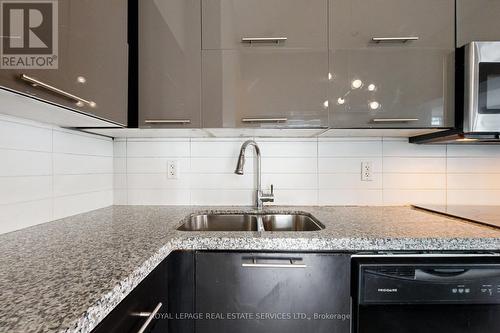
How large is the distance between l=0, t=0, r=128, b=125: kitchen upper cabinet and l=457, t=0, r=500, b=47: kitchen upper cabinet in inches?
57.7

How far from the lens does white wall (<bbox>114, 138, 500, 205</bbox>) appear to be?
4.80 feet

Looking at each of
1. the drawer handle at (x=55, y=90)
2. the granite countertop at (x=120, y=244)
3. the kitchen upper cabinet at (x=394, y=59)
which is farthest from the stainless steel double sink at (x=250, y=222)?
the drawer handle at (x=55, y=90)

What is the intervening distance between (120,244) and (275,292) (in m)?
0.54

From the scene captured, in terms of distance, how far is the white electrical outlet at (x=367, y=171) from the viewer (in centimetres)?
148

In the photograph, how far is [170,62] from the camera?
1.14 metres

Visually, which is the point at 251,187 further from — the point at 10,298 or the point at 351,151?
the point at 10,298

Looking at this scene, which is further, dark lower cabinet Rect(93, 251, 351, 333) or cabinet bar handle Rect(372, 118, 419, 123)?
cabinet bar handle Rect(372, 118, 419, 123)

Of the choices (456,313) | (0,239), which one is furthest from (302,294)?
(0,239)

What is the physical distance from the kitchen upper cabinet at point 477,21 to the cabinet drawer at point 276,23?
0.60 metres

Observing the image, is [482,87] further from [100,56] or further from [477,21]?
[100,56]

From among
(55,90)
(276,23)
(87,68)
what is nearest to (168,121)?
(87,68)

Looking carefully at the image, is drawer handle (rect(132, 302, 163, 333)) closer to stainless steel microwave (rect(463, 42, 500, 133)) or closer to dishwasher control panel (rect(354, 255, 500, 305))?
dishwasher control panel (rect(354, 255, 500, 305))

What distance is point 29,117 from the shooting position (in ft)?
3.09

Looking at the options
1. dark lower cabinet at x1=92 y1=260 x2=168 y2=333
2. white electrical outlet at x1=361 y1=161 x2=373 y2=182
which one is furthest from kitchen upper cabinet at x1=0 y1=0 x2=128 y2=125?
white electrical outlet at x1=361 y1=161 x2=373 y2=182
